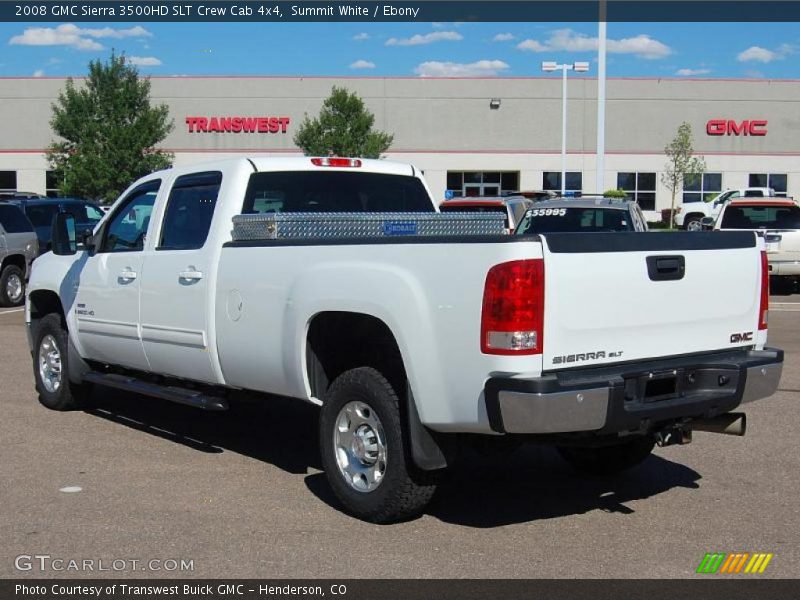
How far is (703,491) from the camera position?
6211 mm

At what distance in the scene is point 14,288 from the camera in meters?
18.0

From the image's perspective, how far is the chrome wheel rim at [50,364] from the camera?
862 centimetres

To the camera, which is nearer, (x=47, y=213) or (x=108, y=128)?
(x=47, y=213)

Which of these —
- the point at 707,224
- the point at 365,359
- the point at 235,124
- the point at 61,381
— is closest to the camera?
the point at 365,359

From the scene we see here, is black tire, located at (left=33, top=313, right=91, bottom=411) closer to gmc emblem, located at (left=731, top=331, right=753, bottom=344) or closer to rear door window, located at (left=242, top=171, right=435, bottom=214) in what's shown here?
rear door window, located at (left=242, top=171, right=435, bottom=214)

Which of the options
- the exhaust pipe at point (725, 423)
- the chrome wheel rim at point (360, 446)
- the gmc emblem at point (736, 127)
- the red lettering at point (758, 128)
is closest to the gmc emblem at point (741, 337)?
the exhaust pipe at point (725, 423)

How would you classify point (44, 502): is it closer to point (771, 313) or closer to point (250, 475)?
point (250, 475)

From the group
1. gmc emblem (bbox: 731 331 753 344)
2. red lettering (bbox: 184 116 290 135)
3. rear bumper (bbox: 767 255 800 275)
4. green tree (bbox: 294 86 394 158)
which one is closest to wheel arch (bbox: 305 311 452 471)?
gmc emblem (bbox: 731 331 753 344)

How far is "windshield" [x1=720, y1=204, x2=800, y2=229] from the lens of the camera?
18828mm

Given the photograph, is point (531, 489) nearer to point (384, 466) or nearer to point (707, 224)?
point (384, 466)

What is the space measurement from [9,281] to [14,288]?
200 millimetres

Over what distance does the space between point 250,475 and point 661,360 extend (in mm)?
2814

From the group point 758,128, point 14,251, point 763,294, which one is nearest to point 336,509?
point 763,294

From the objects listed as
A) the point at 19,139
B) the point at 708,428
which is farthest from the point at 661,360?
the point at 19,139
